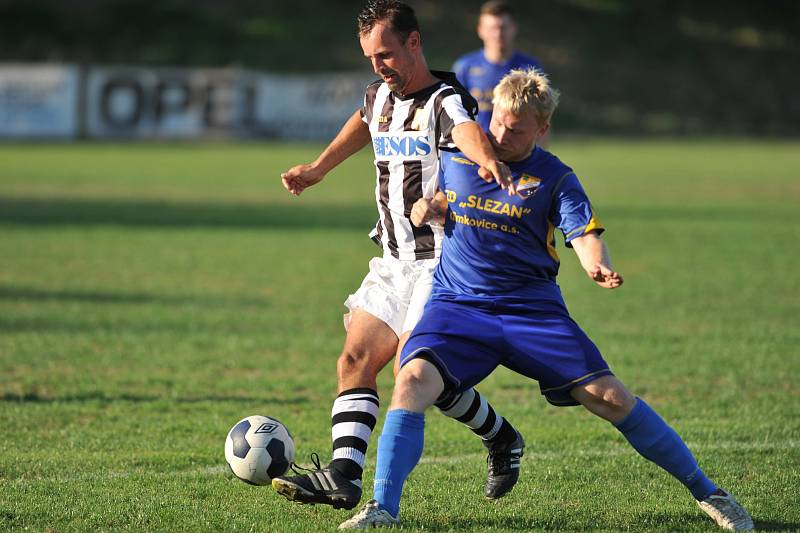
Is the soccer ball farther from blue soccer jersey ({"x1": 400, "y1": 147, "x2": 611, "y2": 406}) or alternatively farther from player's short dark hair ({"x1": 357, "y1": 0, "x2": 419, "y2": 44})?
player's short dark hair ({"x1": 357, "y1": 0, "x2": 419, "y2": 44})

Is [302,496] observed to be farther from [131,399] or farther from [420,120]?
[131,399]

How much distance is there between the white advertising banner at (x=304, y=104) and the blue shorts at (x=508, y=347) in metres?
34.9

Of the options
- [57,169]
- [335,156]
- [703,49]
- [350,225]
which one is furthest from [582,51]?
[335,156]

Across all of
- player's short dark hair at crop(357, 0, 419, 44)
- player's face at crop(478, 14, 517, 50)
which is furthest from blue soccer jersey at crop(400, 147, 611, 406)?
player's face at crop(478, 14, 517, 50)

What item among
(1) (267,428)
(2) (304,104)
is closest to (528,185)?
(1) (267,428)

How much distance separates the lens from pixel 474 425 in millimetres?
5543

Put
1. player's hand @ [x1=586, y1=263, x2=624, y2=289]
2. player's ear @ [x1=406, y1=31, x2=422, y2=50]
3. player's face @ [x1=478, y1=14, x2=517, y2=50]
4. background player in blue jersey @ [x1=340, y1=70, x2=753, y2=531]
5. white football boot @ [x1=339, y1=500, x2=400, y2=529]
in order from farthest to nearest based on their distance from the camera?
player's face @ [x1=478, y1=14, x2=517, y2=50], player's ear @ [x1=406, y1=31, x2=422, y2=50], background player in blue jersey @ [x1=340, y1=70, x2=753, y2=531], white football boot @ [x1=339, y1=500, x2=400, y2=529], player's hand @ [x1=586, y1=263, x2=624, y2=289]

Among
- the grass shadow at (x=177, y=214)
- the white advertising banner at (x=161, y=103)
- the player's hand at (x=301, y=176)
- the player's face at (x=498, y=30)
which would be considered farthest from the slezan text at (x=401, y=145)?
the white advertising banner at (x=161, y=103)

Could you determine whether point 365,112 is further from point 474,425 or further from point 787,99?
point 787,99

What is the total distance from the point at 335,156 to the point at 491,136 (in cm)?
103

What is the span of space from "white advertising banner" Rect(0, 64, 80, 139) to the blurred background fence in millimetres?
Result: 45

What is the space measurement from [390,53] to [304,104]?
35099mm

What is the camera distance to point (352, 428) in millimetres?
5090

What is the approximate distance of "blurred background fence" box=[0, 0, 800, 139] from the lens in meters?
38.4
